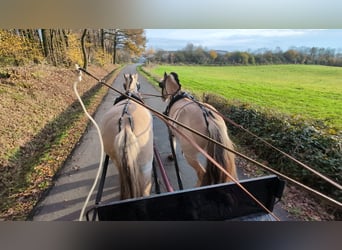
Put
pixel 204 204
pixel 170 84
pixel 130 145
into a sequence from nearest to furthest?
pixel 130 145 → pixel 204 204 → pixel 170 84

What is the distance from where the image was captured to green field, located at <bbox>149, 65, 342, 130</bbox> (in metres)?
1.62

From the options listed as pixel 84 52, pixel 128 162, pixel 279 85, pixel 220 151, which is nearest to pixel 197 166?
pixel 220 151

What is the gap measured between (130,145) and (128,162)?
0.30ft

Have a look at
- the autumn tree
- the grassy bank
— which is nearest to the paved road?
the grassy bank

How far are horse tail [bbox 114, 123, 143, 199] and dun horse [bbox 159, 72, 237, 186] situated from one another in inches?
15.3

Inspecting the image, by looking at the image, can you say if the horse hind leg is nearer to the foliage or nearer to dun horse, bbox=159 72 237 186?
dun horse, bbox=159 72 237 186

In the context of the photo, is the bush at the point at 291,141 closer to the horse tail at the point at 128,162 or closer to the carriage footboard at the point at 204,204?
the carriage footboard at the point at 204,204

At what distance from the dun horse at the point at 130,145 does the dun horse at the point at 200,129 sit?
0.26m

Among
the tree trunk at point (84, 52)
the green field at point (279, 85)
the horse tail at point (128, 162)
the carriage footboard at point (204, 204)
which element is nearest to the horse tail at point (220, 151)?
the carriage footboard at point (204, 204)

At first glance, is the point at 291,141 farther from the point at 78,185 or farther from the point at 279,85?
the point at 78,185

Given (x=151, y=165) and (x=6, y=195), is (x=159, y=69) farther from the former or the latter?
(x=6, y=195)

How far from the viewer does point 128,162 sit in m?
1.44
